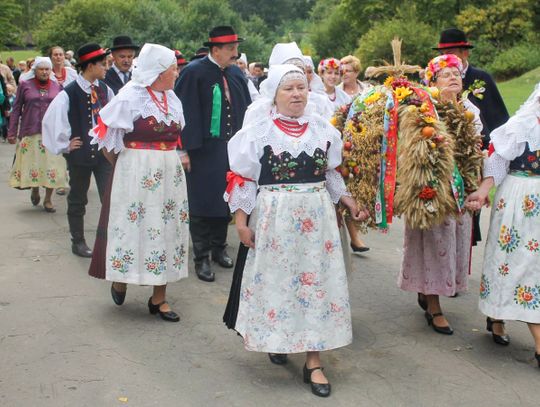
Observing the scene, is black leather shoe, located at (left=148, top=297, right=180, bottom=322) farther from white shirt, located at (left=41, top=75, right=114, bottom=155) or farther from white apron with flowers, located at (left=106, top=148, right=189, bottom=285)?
white shirt, located at (left=41, top=75, right=114, bottom=155)

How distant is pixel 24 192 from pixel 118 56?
419cm

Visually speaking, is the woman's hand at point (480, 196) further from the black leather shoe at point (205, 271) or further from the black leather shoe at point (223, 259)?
the black leather shoe at point (223, 259)

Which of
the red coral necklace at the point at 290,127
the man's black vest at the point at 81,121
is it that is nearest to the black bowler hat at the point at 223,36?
the man's black vest at the point at 81,121

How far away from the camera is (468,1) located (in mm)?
42219

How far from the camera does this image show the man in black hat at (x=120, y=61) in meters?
8.53

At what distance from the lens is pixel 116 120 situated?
5.60 meters

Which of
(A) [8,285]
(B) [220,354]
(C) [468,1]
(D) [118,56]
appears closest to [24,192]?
(D) [118,56]

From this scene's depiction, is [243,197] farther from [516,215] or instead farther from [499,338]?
[499,338]

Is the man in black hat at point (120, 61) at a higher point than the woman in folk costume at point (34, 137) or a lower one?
higher

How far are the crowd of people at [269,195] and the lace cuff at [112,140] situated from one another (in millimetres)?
12

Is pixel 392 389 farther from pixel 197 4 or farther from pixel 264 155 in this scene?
pixel 197 4

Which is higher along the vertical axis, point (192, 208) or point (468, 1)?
point (468, 1)

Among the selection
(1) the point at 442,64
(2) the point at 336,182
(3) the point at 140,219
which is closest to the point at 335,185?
(2) the point at 336,182

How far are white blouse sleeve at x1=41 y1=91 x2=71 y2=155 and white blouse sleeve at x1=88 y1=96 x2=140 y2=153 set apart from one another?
1.79 metres
